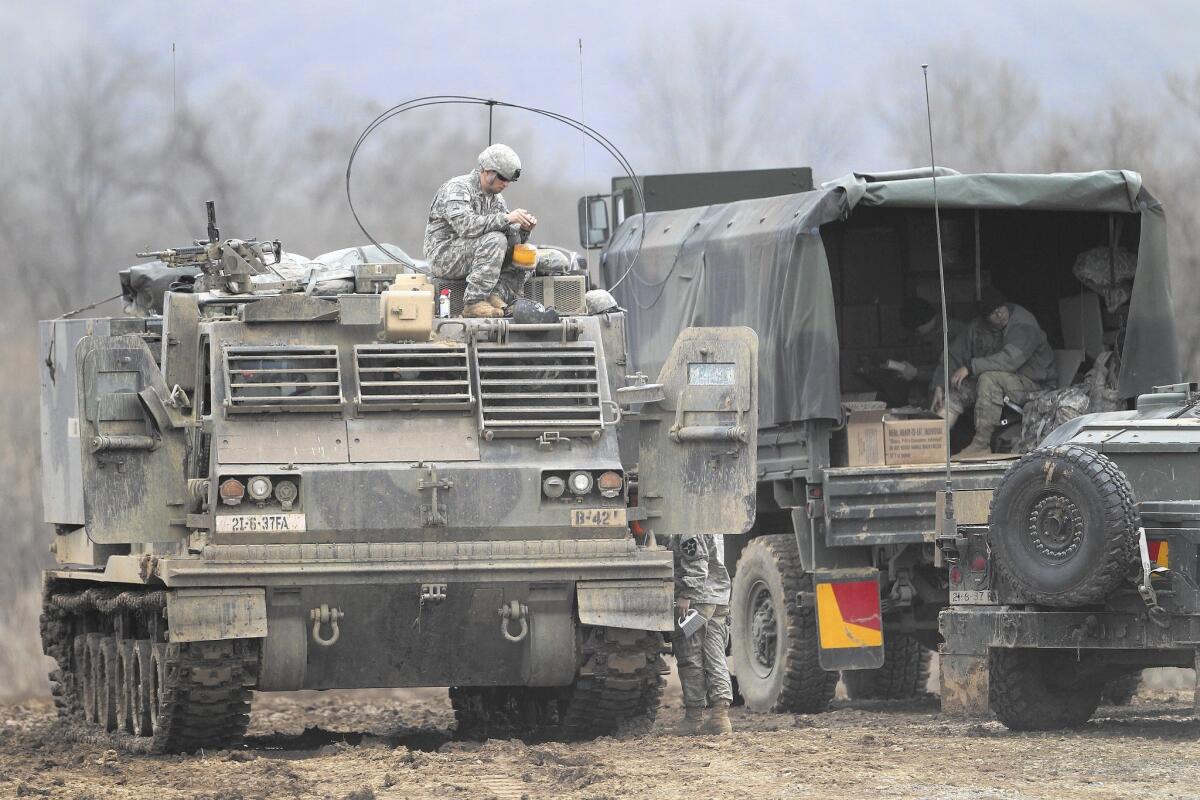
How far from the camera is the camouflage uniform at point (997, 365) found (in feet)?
54.1

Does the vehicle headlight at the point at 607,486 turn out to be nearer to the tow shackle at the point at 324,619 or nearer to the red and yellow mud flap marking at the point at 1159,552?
the tow shackle at the point at 324,619

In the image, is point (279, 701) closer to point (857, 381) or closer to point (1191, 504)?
point (857, 381)

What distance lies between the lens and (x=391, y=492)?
12.5 meters

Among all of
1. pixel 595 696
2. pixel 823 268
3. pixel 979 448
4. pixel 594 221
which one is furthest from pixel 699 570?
pixel 594 221

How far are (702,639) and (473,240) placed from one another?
2618 mm

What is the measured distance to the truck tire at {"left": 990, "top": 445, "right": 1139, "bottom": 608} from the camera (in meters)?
11.9

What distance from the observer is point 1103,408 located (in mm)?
16094

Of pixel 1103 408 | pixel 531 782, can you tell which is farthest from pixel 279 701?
pixel 531 782

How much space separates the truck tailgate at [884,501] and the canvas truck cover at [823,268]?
46 centimetres

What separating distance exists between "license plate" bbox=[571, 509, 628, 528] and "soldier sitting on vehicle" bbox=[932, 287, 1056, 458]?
4181 mm

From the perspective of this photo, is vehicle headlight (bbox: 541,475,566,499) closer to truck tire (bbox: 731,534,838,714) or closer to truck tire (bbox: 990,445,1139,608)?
truck tire (bbox: 990,445,1139,608)

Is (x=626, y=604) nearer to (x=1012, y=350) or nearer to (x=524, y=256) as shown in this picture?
(x=524, y=256)

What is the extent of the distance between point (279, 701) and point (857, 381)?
5.40 metres

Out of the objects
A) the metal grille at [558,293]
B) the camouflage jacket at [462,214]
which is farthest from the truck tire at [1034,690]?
the camouflage jacket at [462,214]
